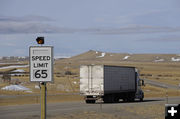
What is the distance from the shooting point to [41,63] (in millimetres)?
8516

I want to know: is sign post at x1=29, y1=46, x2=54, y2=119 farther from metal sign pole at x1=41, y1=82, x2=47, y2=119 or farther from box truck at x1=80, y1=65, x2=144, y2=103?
box truck at x1=80, y1=65, x2=144, y2=103

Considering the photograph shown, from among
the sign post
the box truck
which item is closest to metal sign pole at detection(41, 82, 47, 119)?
the sign post

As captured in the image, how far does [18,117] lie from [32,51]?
16550mm

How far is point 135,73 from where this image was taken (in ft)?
154

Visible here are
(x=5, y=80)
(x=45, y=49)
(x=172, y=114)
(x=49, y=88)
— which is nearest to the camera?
(x=172, y=114)

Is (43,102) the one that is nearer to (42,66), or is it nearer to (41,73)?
(41,73)

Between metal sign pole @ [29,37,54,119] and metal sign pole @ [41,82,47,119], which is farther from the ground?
metal sign pole @ [29,37,54,119]

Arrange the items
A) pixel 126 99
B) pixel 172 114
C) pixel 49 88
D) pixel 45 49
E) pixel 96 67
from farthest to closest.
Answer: pixel 49 88
pixel 126 99
pixel 96 67
pixel 45 49
pixel 172 114

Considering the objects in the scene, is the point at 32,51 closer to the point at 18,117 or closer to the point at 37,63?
the point at 37,63

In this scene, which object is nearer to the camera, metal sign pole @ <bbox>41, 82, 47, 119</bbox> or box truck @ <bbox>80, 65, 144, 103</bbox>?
metal sign pole @ <bbox>41, 82, 47, 119</bbox>

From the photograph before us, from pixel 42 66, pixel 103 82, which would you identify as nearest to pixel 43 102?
pixel 42 66

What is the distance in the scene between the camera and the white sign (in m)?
8.48

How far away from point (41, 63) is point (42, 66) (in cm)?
6

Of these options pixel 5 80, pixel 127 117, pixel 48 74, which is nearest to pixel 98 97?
pixel 127 117
